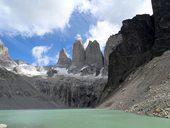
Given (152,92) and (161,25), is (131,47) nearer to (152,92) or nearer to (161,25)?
(161,25)

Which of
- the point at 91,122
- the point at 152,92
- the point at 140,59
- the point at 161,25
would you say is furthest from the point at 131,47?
the point at 91,122

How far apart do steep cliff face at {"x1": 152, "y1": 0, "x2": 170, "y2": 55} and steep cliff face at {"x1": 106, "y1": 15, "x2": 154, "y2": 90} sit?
8431mm

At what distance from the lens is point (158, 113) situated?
168ft

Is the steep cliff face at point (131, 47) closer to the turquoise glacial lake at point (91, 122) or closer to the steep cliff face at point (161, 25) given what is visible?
the steep cliff face at point (161, 25)

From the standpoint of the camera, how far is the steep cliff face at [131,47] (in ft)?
430

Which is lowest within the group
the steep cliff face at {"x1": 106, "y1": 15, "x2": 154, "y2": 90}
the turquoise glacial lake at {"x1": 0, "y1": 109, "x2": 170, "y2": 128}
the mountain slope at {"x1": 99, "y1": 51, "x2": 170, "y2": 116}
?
the turquoise glacial lake at {"x1": 0, "y1": 109, "x2": 170, "y2": 128}

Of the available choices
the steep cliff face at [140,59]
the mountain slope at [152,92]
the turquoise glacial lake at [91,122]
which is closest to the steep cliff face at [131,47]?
the steep cliff face at [140,59]

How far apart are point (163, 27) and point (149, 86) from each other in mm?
43456

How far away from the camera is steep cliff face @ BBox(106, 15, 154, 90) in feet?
430

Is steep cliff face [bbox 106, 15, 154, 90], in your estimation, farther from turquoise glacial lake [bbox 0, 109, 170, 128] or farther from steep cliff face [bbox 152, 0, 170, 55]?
turquoise glacial lake [bbox 0, 109, 170, 128]

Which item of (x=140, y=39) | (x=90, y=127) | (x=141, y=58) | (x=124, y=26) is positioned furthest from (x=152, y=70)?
(x=90, y=127)

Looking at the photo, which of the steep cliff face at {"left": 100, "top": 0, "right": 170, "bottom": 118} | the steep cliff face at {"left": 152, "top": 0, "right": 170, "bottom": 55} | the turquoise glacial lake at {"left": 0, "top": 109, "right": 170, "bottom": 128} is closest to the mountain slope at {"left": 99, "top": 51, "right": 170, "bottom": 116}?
the steep cliff face at {"left": 100, "top": 0, "right": 170, "bottom": 118}

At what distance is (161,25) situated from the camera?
122375 mm

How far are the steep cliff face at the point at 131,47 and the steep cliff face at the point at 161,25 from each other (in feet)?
27.7
